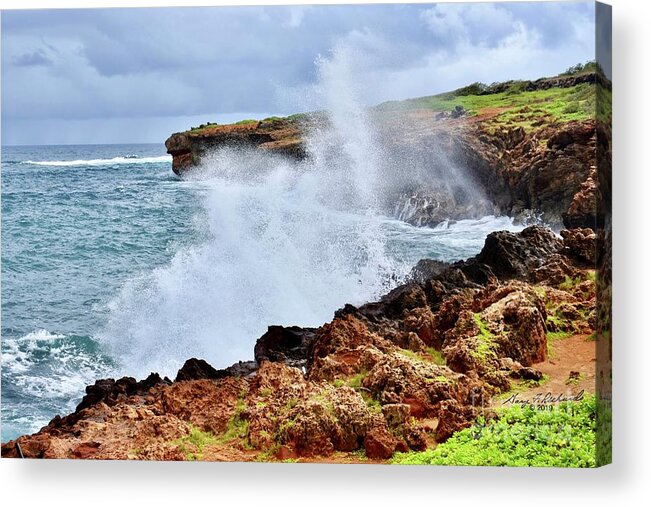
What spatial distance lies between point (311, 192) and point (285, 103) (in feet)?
2.31

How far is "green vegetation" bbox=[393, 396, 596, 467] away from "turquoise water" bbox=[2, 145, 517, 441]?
131 cm

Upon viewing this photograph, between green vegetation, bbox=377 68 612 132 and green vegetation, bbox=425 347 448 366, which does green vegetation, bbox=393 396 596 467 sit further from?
green vegetation, bbox=377 68 612 132

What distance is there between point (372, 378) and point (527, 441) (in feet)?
3.99

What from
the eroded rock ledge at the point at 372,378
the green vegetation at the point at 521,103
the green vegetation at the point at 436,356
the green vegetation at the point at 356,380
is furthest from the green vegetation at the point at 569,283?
the green vegetation at the point at 356,380

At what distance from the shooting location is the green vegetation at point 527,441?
29.5ft

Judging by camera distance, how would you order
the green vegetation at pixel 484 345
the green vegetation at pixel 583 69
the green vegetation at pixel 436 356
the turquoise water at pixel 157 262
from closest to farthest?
the green vegetation at pixel 583 69
the green vegetation at pixel 484 345
the green vegetation at pixel 436 356
the turquoise water at pixel 157 262

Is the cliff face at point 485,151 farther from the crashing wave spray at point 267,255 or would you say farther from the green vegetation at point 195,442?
the green vegetation at point 195,442

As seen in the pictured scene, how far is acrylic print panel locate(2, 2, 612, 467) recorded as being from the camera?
30.2 ft

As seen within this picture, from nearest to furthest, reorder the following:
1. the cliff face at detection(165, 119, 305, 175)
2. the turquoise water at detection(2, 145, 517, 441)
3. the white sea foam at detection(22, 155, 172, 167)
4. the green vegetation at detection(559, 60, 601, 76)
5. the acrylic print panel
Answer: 1. the green vegetation at detection(559, 60, 601, 76)
2. the acrylic print panel
3. the turquoise water at detection(2, 145, 517, 441)
4. the cliff face at detection(165, 119, 305, 175)
5. the white sea foam at detection(22, 155, 172, 167)

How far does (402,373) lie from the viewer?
30.9 ft

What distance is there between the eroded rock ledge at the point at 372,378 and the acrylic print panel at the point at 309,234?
0.02 m

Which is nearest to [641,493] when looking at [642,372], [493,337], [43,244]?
[642,372]

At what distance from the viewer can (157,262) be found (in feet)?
32.6

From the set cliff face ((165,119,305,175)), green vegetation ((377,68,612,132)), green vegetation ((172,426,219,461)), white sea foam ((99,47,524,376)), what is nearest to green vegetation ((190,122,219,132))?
cliff face ((165,119,305,175))
